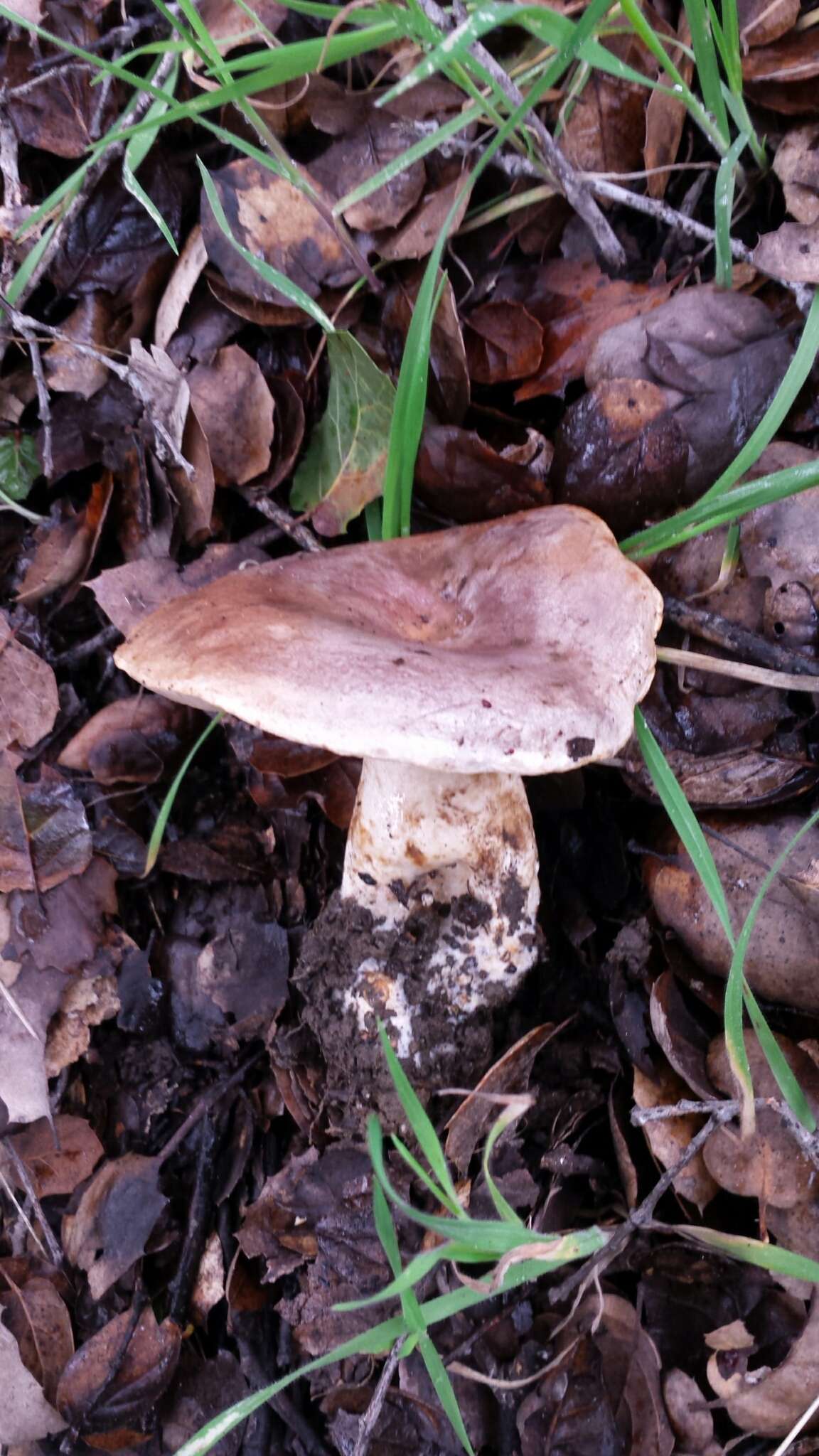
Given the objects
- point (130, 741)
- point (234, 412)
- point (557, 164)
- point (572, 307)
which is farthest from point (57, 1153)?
point (557, 164)

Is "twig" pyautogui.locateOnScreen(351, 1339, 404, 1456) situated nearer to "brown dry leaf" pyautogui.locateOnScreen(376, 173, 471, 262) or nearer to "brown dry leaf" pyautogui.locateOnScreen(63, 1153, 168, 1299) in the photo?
"brown dry leaf" pyautogui.locateOnScreen(63, 1153, 168, 1299)

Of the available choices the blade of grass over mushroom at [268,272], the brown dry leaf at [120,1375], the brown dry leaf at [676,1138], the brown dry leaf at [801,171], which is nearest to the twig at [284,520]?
the blade of grass over mushroom at [268,272]

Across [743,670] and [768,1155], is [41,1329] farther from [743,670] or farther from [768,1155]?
[743,670]

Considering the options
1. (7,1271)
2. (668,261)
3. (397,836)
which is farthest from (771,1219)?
(668,261)

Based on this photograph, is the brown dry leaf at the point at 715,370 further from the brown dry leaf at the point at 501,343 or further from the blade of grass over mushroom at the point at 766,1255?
the blade of grass over mushroom at the point at 766,1255

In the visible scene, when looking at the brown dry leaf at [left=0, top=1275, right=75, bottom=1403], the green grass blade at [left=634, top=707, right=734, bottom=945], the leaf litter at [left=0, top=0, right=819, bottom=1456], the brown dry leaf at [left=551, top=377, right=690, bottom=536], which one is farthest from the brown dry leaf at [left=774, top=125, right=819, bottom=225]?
the brown dry leaf at [left=0, top=1275, right=75, bottom=1403]

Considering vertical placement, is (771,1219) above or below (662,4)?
below

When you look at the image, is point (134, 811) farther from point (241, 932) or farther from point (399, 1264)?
point (399, 1264)
